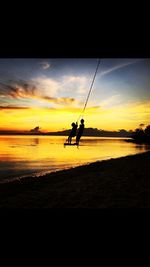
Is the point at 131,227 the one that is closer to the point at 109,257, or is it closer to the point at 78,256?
A: the point at 109,257

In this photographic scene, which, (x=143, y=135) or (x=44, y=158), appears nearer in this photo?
(x=44, y=158)

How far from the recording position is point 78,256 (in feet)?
6.61

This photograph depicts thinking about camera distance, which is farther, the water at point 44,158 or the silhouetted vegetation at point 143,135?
the silhouetted vegetation at point 143,135

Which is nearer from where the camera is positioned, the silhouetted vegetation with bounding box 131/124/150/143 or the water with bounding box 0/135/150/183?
the water with bounding box 0/135/150/183
